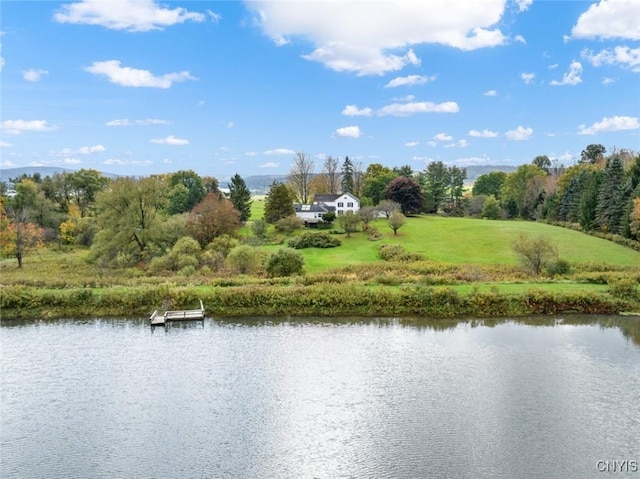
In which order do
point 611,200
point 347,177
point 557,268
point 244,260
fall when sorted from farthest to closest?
point 347,177 → point 611,200 → point 244,260 → point 557,268

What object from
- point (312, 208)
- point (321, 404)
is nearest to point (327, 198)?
point (312, 208)

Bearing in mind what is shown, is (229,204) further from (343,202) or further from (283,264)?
(343,202)

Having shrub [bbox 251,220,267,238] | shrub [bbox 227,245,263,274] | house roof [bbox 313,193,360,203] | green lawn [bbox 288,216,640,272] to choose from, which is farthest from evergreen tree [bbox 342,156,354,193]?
shrub [bbox 227,245,263,274]

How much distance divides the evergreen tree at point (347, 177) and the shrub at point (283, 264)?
52392mm

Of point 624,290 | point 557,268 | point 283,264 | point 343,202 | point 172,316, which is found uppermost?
point 343,202

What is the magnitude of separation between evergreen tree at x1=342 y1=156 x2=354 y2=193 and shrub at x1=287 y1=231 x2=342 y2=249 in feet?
129

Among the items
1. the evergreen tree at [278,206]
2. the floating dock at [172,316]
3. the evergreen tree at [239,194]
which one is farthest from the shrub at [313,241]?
the floating dock at [172,316]

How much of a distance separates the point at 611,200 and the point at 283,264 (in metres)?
36.3

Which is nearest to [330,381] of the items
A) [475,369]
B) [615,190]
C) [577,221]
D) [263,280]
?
[475,369]

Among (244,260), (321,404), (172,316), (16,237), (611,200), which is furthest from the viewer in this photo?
(611,200)

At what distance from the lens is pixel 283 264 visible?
34.5 meters

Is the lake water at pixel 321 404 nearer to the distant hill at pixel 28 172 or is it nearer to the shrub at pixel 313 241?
the shrub at pixel 313 241

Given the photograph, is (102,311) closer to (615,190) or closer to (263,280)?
(263,280)

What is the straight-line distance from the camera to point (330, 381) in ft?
60.2
